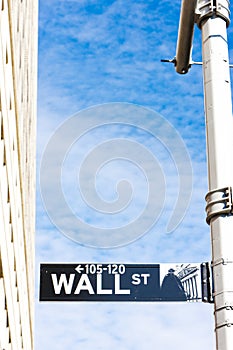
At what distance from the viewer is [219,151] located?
26.3 feet

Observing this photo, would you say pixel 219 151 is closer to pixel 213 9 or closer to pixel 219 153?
pixel 219 153

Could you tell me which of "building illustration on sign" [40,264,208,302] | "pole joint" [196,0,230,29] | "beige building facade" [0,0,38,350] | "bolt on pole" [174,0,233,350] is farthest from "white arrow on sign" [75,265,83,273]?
"beige building facade" [0,0,38,350]

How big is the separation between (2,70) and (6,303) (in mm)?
6924

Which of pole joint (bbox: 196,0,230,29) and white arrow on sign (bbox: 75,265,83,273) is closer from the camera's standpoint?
pole joint (bbox: 196,0,230,29)

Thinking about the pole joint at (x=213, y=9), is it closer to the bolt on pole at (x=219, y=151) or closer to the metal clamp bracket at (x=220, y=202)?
the bolt on pole at (x=219, y=151)

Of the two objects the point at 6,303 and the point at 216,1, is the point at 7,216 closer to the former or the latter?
the point at 6,303

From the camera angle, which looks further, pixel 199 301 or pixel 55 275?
pixel 55 275

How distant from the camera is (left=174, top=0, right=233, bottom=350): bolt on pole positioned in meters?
7.46

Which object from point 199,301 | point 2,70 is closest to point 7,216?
point 2,70

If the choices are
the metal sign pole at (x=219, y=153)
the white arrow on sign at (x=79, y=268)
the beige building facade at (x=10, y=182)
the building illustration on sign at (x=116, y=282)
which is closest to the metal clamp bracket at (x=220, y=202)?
the metal sign pole at (x=219, y=153)

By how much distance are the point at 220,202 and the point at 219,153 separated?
539 millimetres

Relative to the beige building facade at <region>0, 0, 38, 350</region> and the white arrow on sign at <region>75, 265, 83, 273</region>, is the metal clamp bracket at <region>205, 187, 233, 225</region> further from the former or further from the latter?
the beige building facade at <region>0, 0, 38, 350</region>

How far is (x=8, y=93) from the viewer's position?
52.3 feet

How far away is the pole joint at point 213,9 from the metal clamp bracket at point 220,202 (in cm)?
202
